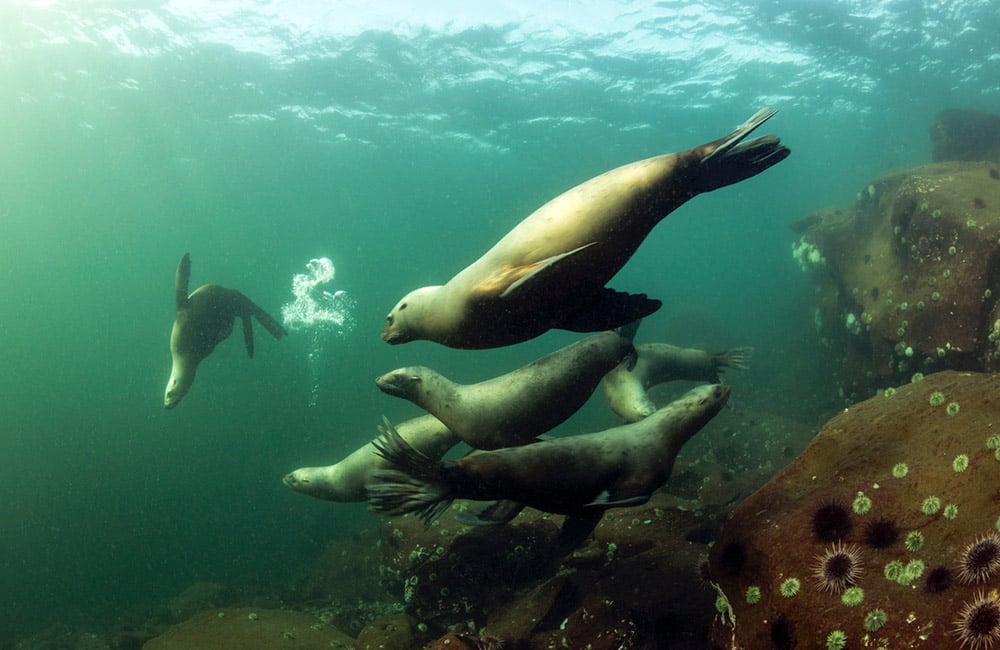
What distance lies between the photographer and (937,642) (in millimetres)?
2258

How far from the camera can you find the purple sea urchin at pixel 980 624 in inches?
83.8

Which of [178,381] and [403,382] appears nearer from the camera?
[403,382]

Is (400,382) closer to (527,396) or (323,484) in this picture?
(527,396)

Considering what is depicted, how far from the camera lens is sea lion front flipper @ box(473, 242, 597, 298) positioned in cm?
309

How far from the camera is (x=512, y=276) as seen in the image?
3326 millimetres

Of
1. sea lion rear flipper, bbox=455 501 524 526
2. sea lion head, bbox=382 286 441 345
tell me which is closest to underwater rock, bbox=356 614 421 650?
sea lion rear flipper, bbox=455 501 524 526

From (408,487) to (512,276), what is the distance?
4.82 feet

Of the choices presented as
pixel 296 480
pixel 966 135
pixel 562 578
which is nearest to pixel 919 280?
pixel 562 578

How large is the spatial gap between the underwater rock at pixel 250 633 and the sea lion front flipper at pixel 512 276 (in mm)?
4324

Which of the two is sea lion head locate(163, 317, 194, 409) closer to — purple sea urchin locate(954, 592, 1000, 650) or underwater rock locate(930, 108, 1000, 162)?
purple sea urchin locate(954, 592, 1000, 650)

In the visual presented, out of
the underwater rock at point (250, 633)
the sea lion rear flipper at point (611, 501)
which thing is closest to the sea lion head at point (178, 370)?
the underwater rock at point (250, 633)

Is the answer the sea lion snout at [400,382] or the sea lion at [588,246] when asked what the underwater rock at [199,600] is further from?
the sea lion at [588,246]

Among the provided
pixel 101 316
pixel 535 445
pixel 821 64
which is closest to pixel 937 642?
pixel 535 445

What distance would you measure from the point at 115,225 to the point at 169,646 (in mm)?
77025
